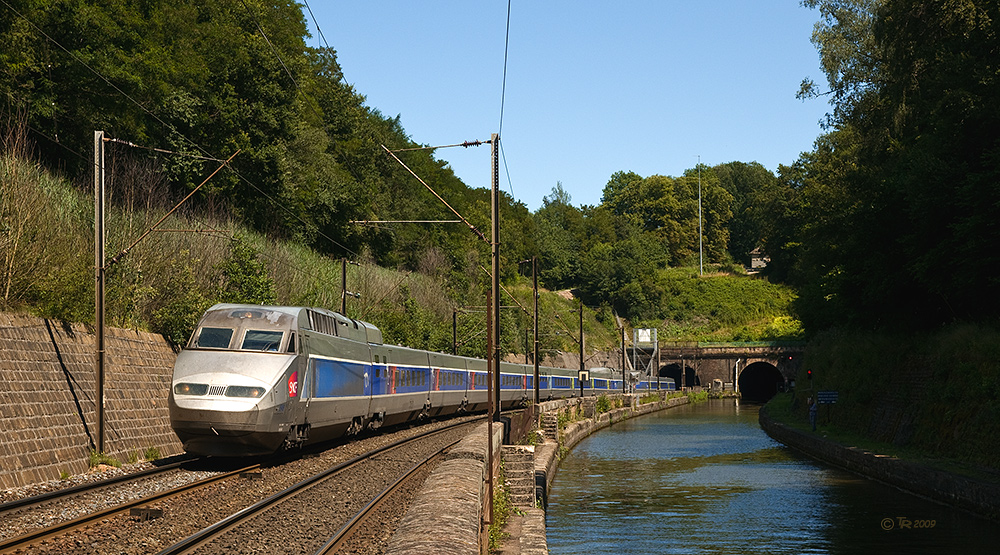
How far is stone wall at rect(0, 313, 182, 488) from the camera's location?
19.1m

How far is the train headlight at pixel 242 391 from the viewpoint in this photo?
20016mm

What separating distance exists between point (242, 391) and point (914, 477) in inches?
664

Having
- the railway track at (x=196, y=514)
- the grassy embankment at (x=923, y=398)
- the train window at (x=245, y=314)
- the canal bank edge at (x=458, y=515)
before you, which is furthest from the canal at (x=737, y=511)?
the train window at (x=245, y=314)

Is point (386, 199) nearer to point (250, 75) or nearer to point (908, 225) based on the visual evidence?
point (250, 75)

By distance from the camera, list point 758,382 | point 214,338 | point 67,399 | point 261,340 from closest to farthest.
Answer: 1. point 214,338
2. point 261,340
3. point 67,399
4. point 758,382

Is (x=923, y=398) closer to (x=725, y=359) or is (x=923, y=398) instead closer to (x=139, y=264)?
(x=139, y=264)

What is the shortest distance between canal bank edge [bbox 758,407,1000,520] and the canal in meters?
0.28

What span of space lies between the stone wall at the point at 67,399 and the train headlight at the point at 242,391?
381 cm

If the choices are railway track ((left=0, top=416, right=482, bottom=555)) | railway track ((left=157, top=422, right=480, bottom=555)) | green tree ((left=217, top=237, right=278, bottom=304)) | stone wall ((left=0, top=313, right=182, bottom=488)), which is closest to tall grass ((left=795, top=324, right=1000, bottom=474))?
railway track ((left=157, top=422, right=480, bottom=555))

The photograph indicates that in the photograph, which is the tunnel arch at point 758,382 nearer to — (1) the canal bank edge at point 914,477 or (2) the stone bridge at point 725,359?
(2) the stone bridge at point 725,359

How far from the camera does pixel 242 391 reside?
20.1 metres

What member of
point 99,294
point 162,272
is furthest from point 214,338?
point 162,272

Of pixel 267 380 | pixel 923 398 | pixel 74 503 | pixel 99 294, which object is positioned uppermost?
pixel 99 294

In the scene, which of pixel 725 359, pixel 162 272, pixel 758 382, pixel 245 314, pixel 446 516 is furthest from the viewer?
pixel 758 382
